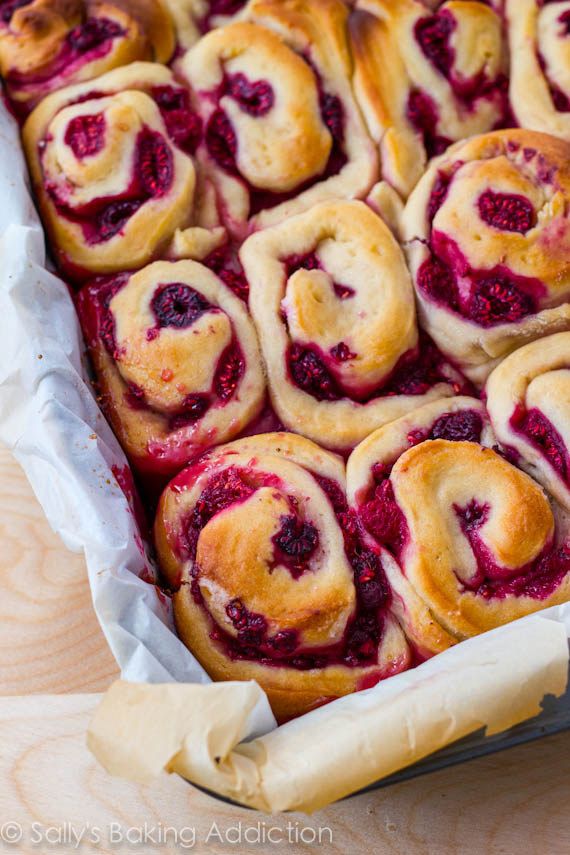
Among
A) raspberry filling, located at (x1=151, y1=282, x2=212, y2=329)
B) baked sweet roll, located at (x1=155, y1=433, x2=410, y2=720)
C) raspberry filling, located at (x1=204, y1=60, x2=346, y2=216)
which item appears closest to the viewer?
baked sweet roll, located at (x1=155, y1=433, x2=410, y2=720)

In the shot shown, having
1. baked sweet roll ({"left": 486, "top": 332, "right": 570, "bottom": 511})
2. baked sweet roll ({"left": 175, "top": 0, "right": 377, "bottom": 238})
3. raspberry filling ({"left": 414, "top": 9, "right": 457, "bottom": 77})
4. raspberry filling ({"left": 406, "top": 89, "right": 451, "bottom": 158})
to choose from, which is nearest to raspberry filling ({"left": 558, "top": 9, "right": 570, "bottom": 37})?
raspberry filling ({"left": 414, "top": 9, "right": 457, "bottom": 77})

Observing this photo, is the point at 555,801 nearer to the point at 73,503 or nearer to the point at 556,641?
the point at 556,641

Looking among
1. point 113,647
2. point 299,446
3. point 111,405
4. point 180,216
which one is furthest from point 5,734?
point 180,216

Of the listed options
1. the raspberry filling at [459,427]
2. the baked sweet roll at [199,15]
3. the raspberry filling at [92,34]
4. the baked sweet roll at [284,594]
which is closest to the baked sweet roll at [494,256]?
the raspberry filling at [459,427]

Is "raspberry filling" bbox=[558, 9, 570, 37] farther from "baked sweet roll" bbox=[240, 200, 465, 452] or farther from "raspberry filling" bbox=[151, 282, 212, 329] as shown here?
"raspberry filling" bbox=[151, 282, 212, 329]

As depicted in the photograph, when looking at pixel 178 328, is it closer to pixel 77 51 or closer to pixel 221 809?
pixel 77 51

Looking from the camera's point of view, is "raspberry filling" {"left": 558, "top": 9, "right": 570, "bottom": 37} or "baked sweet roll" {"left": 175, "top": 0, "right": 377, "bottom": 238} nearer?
"baked sweet roll" {"left": 175, "top": 0, "right": 377, "bottom": 238}

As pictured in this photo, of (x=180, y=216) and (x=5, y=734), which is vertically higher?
(x=180, y=216)

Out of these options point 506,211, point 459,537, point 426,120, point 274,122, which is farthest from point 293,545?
point 426,120
